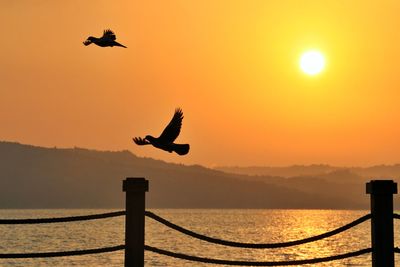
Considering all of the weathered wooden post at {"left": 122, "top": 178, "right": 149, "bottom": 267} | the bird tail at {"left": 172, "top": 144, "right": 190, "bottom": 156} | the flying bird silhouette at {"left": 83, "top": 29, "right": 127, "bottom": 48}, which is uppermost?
the flying bird silhouette at {"left": 83, "top": 29, "right": 127, "bottom": 48}

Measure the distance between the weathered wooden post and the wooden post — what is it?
11.5 feet

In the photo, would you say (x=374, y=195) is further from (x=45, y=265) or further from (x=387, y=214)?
(x=45, y=265)

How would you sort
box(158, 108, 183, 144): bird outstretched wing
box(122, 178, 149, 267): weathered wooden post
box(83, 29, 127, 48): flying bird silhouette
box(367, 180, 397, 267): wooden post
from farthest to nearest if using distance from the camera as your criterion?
box(83, 29, 127, 48): flying bird silhouette
box(158, 108, 183, 144): bird outstretched wing
box(367, 180, 397, 267): wooden post
box(122, 178, 149, 267): weathered wooden post

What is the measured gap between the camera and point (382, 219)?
13.6 meters

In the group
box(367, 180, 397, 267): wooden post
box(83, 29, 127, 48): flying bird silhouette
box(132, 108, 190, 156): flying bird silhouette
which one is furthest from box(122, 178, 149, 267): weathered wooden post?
box(83, 29, 127, 48): flying bird silhouette

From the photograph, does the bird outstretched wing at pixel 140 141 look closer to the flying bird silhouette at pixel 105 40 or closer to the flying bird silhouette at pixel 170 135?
the flying bird silhouette at pixel 170 135

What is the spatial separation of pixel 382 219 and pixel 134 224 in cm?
378

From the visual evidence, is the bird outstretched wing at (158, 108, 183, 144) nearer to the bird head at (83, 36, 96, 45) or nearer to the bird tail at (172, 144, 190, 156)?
the bird tail at (172, 144, 190, 156)

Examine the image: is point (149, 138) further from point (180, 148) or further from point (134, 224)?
point (134, 224)

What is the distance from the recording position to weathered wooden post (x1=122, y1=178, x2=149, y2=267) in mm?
12766

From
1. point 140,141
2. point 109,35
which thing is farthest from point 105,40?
point 140,141

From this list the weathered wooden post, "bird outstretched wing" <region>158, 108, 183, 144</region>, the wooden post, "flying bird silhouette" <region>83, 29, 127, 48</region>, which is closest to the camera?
the weathered wooden post

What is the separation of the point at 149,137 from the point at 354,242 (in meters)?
131

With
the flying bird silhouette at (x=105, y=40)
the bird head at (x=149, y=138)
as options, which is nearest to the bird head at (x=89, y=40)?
the flying bird silhouette at (x=105, y=40)
